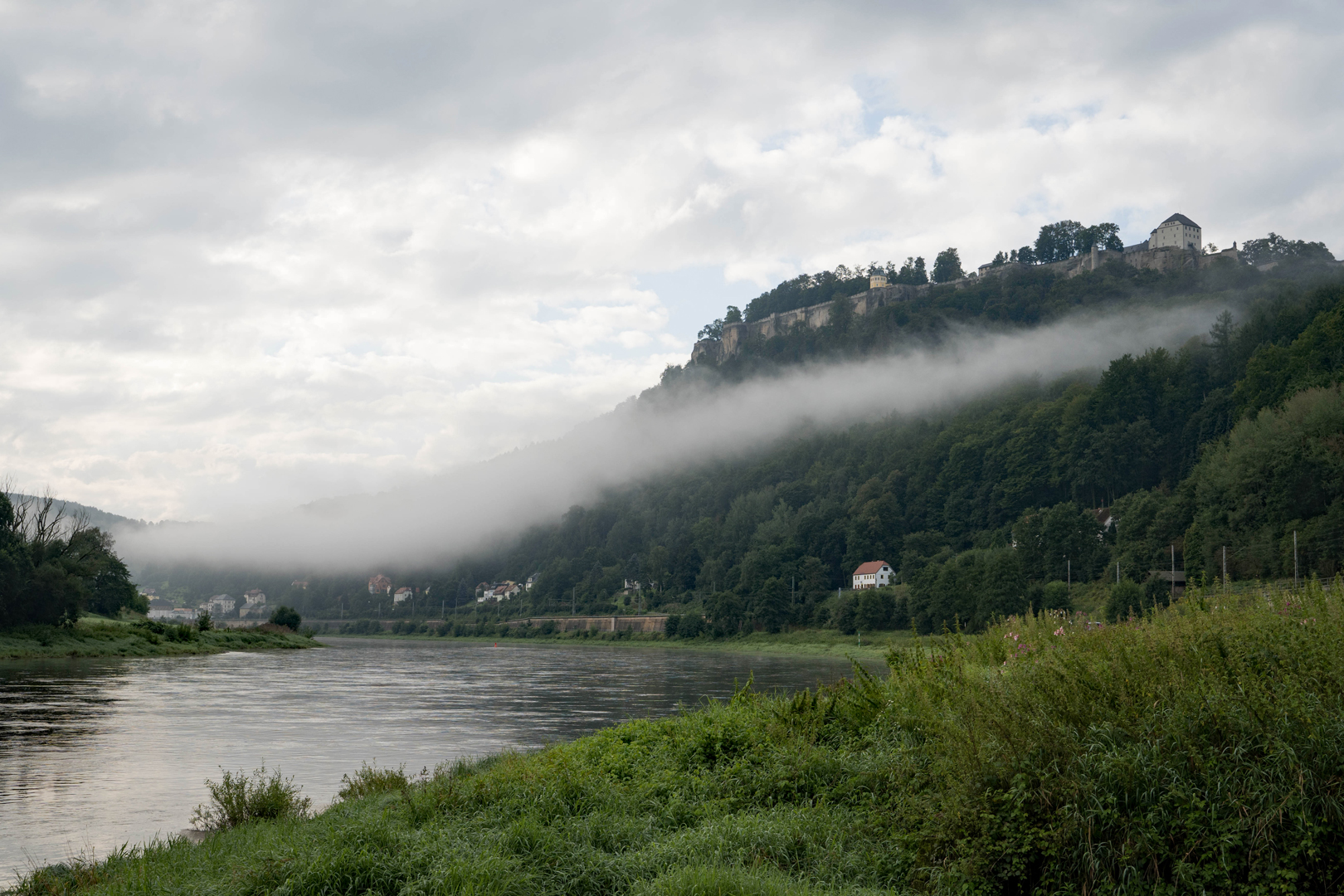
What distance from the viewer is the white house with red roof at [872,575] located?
13612 centimetres

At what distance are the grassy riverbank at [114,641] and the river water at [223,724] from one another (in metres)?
3.72

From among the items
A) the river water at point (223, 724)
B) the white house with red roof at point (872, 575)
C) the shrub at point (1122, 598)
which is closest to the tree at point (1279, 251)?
the white house with red roof at point (872, 575)

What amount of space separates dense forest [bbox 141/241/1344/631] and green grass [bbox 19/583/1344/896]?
179ft

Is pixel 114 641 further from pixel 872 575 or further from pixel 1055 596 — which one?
pixel 872 575

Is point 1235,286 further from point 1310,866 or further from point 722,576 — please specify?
point 1310,866

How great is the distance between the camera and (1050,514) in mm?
100500

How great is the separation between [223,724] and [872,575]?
118 meters

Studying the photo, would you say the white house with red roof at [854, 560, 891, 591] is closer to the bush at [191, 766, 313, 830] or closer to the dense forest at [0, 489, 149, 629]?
the dense forest at [0, 489, 149, 629]

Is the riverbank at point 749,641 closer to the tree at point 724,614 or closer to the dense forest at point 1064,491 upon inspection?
the tree at point 724,614

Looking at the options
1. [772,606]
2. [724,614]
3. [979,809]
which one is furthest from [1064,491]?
[979,809]

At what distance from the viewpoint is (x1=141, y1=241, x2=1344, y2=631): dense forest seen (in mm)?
79562

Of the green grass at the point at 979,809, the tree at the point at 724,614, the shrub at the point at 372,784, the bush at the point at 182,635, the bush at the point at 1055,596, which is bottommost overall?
the tree at the point at 724,614

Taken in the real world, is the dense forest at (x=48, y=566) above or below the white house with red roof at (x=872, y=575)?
above

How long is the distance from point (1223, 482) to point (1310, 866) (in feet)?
285
